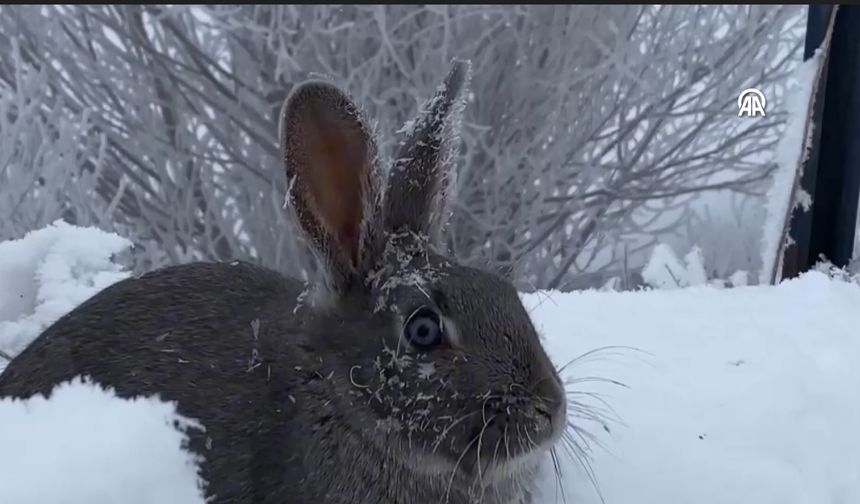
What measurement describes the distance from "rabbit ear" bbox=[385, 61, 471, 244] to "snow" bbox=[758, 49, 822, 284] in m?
1.71

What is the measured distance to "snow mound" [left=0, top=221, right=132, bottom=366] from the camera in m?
1.98

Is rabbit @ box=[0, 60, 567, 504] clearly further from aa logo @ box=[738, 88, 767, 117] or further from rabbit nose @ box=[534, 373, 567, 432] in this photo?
aa logo @ box=[738, 88, 767, 117]

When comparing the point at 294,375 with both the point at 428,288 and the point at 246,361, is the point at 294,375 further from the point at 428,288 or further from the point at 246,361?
the point at 428,288

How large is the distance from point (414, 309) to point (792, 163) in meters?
1.95

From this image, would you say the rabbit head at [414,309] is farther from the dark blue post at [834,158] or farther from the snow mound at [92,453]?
the dark blue post at [834,158]

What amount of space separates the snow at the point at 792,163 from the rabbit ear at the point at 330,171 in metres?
1.84

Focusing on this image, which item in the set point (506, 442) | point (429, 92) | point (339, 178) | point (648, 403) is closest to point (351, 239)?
point (339, 178)

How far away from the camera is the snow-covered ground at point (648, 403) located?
112 centimetres

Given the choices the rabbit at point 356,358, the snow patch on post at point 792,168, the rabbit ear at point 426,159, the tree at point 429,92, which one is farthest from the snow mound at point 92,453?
the tree at point 429,92

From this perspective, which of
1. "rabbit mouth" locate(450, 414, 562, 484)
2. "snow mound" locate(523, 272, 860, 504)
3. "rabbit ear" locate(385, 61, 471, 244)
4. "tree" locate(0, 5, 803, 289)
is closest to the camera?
"rabbit mouth" locate(450, 414, 562, 484)

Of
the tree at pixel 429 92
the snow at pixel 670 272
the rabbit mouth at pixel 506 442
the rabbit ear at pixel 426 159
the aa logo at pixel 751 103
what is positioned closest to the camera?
the rabbit mouth at pixel 506 442

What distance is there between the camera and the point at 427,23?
506 centimetres

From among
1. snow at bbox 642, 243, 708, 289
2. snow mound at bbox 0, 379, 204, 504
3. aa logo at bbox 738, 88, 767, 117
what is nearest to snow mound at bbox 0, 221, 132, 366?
snow mound at bbox 0, 379, 204, 504

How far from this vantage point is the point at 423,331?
1.35 metres
